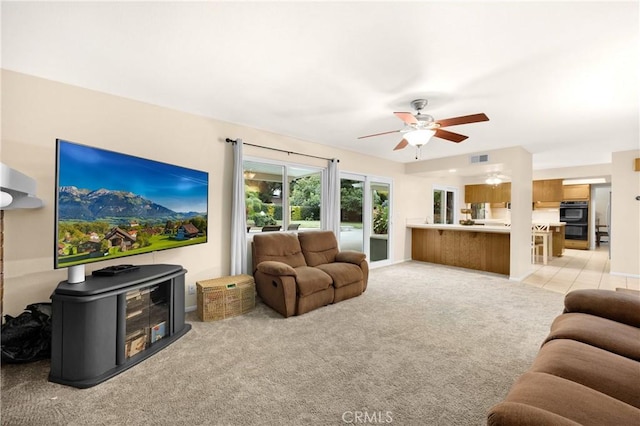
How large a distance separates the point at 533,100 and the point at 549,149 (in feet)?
10.4

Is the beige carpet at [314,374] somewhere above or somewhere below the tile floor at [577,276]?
below

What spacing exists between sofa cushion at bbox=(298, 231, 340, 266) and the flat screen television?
158cm

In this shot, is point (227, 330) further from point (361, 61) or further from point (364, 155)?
point (364, 155)

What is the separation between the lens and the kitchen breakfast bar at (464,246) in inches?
225

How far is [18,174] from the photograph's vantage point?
1.78 metres

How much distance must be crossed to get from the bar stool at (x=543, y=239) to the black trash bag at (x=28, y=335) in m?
8.79

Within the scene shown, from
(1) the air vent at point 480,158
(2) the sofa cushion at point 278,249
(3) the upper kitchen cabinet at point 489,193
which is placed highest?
→ (1) the air vent at point 480,158

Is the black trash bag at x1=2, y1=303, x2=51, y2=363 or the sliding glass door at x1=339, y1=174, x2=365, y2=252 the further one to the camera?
the sliding glass door at x1=339, y1=174, x2=365, y2=252

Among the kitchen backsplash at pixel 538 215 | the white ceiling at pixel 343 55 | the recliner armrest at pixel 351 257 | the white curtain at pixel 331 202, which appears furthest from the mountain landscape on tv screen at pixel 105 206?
the kitchen backsplash at pixel 538 215

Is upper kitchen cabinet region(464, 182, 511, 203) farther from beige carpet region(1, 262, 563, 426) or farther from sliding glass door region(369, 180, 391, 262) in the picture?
beige carpet region(1, 262, 563, 426)

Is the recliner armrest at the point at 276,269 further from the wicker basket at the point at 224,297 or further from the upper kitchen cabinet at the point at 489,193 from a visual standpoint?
the upper kitchen cabinet at the point at 489,193

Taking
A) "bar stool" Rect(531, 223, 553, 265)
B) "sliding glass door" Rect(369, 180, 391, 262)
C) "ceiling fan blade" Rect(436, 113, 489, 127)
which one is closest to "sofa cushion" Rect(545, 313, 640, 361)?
"ceiling fan blade" Rect(436, 113, 489, 127)

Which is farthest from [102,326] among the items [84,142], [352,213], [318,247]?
[352,213]

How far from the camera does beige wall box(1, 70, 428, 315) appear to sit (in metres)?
2.46
